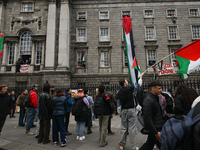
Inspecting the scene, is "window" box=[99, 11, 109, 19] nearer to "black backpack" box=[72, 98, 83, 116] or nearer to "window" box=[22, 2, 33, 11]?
"window" box=[22, 2, 33, 11]

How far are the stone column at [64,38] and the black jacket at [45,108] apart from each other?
1226cm

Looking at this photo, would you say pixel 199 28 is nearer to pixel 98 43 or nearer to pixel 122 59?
pixel 122 59

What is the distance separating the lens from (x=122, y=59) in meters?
19.0

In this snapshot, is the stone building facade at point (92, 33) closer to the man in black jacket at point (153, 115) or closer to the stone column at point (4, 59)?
the stone column at point (4, 59)

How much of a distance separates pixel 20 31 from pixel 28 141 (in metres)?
18.7

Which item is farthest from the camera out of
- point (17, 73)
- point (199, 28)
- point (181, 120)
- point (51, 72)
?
point (199, 28)

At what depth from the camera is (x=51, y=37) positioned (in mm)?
17688

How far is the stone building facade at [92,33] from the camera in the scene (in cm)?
1838

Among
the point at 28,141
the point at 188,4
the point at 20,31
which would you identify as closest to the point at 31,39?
the point at 20,31

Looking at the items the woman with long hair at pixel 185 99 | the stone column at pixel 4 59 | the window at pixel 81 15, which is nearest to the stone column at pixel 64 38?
the window at pixel 81 15

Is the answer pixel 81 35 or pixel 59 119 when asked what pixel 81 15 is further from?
pixel 59 119

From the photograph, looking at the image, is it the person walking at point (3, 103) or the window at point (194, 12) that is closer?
the person walking at point (3, 103)

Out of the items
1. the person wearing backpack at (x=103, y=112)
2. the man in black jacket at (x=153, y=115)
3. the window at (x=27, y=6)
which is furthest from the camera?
the window at (x=27, y=6)

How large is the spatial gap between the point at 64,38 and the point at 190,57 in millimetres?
15726
